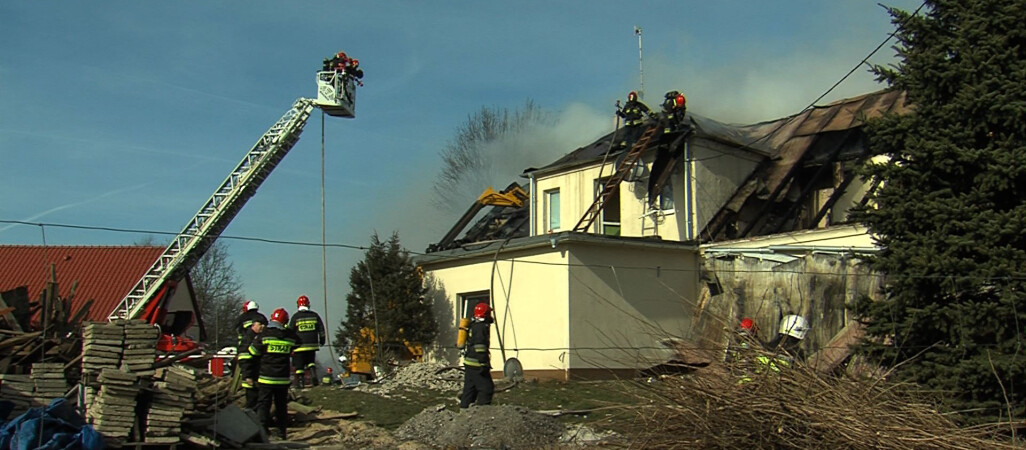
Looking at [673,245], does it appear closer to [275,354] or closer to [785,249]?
[785,249]

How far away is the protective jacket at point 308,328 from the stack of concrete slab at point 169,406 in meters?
4.00

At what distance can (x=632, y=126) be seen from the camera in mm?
21047

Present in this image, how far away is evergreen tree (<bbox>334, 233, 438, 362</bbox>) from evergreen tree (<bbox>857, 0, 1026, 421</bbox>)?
11.5 meters

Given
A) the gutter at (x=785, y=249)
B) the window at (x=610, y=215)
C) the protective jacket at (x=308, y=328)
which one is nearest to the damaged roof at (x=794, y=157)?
the gutter at (x=785, y=249)

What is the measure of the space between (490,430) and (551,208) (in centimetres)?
1327

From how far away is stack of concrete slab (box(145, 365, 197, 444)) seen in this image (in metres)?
9.23

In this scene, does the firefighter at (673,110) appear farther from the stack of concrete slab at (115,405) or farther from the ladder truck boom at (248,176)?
the stack of concrete slab at (115,405)

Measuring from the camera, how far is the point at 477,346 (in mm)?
11719

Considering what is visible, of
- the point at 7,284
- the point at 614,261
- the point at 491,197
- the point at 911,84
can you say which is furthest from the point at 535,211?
the point at 7,284

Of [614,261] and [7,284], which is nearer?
[614,261]

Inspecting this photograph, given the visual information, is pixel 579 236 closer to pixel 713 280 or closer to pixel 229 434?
pixel 713 280

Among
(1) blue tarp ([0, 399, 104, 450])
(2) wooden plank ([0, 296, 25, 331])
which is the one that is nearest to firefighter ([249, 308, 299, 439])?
(1) blue tarp ([0, 399, 104, 450])

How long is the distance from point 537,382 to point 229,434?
7.85 m

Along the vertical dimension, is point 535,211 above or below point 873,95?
below
